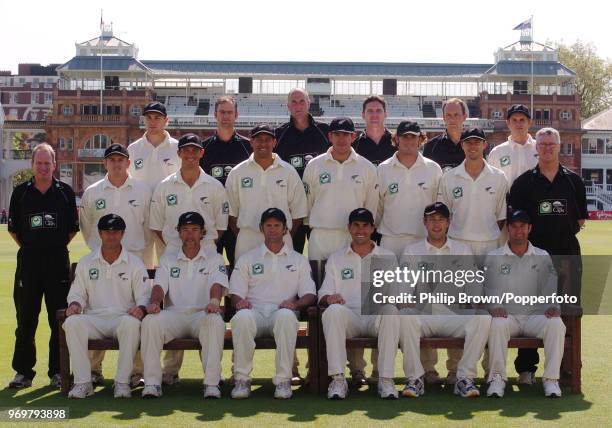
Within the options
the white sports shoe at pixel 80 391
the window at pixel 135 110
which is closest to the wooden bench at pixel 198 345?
the white sports shoe at pixel 80 391

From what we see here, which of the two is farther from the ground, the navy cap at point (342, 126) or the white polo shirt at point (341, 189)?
the navy cap at point (342, 126)

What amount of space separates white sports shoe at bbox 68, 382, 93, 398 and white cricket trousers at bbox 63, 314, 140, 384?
3 centimetres

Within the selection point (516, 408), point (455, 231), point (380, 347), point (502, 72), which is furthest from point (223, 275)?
point (502, 72)

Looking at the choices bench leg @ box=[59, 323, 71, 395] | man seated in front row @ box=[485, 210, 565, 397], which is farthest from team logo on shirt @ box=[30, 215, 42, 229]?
man seated in front row @ box=[485, 210, 565, 397]

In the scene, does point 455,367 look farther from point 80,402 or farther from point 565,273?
point 80,402

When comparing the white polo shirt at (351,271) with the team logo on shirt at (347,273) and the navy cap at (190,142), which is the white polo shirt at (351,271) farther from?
the navy cap at (190,142)

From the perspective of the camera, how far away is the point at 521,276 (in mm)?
7785

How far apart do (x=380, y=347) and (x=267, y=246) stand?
4.18 ft

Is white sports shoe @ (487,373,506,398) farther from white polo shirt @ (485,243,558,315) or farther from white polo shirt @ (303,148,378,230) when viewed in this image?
white polo shirt @ (303,148,378,230)

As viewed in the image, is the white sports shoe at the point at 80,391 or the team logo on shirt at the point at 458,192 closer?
the white sports shoe at the point at 80,391

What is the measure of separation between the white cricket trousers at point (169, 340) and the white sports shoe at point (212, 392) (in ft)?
0.08

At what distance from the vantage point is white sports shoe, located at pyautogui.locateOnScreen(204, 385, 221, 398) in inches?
284

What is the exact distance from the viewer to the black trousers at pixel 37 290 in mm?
8078

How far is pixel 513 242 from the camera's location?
307 inches
